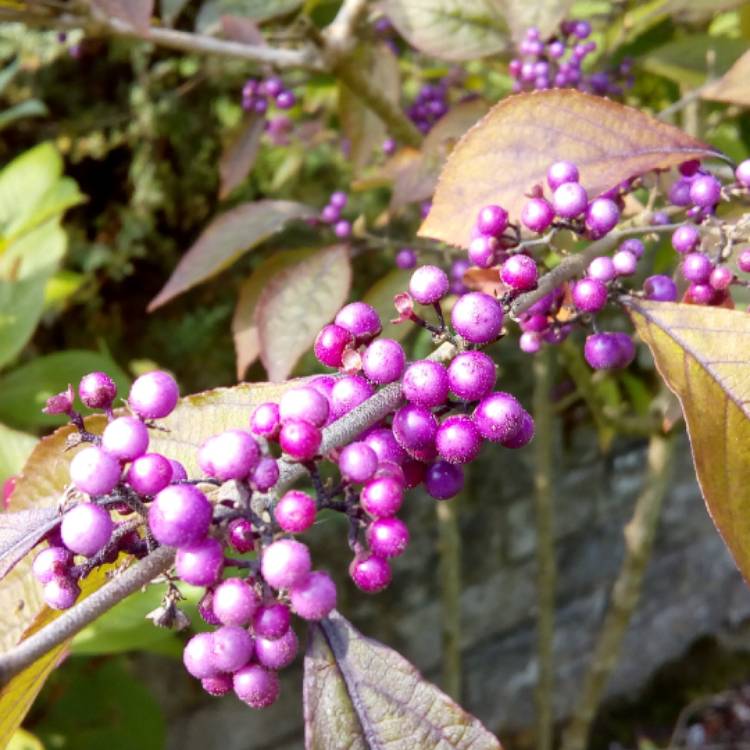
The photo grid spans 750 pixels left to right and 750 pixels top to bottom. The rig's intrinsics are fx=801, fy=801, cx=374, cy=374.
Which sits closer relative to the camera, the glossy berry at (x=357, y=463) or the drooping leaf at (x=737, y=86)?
the glossy berry at (x=357, y=463)

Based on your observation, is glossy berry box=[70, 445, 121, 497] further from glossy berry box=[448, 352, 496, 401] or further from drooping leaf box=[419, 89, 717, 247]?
drooping leaf box=[419, 89, 717, 247]

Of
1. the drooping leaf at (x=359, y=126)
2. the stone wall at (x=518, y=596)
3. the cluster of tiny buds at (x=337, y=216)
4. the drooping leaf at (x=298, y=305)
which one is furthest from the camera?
the stone wall at (x=518, y=596)

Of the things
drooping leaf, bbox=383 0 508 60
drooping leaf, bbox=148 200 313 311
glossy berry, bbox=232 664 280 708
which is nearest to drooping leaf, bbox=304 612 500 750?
glossy berry, bbox=232 664 280 708

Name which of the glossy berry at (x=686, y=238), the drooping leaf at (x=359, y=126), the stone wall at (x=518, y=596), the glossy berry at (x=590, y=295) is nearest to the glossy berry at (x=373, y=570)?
the glossy berry at (x=590, y=295)

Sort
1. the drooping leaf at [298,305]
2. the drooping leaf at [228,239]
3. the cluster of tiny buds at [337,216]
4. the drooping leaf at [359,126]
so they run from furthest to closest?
the drooping leaf at [359,126], the cluster of tiny buds at [337,216], the drooping leaf at [228,239], the drooping leaf at [298,305]

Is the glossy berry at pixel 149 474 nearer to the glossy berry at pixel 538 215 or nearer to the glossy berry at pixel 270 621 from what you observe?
the glossy berry at pixel 270 621

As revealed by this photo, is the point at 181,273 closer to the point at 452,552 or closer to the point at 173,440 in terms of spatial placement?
the point at 173,440

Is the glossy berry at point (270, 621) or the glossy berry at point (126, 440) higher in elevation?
the glossy berry at point (126, 440)

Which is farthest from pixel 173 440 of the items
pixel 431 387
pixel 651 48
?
pixel 651 48
